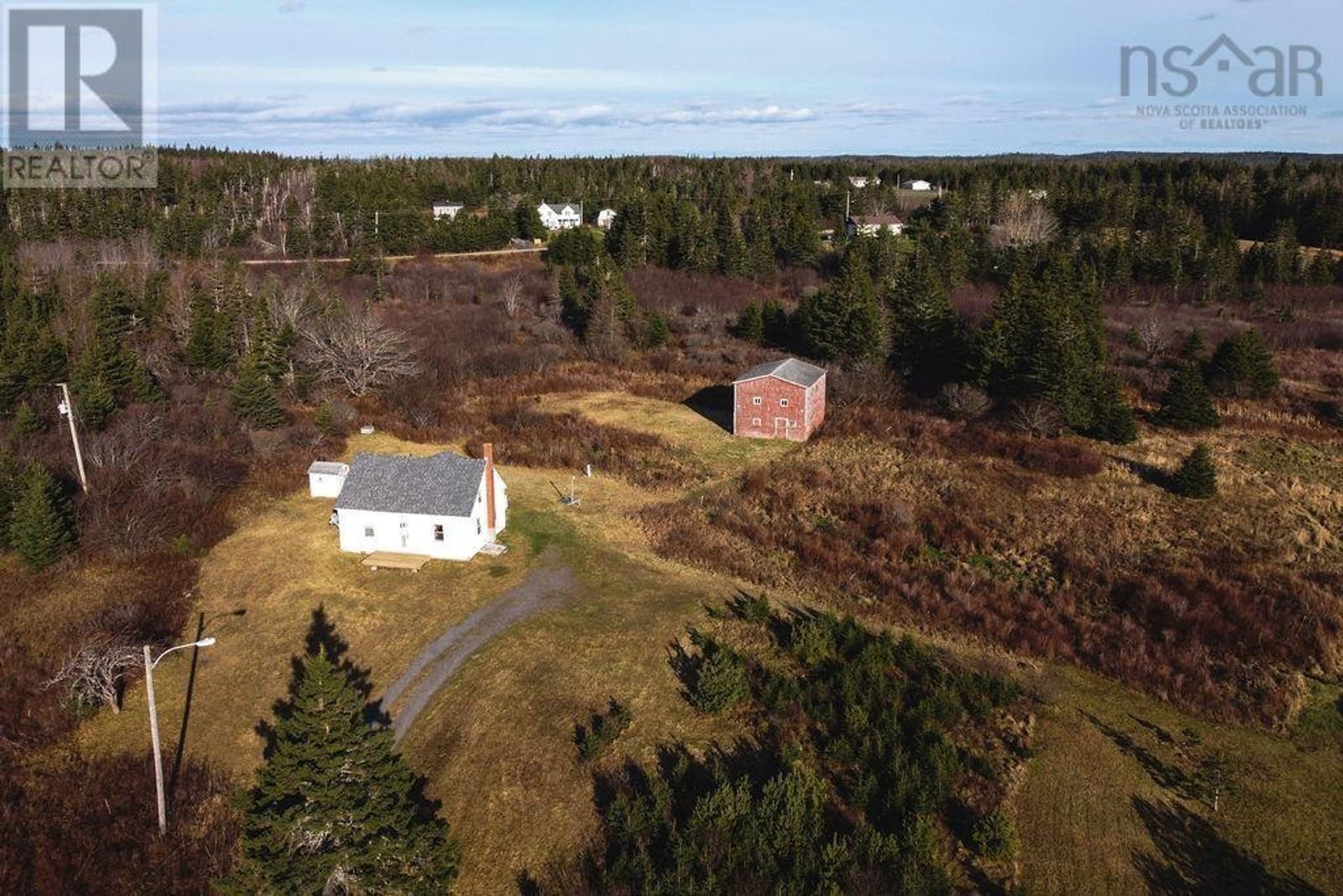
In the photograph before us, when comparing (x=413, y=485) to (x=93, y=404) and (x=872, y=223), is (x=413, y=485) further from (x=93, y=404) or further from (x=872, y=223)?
(x=872, y=223)

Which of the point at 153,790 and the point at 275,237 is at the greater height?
the point at 275,237

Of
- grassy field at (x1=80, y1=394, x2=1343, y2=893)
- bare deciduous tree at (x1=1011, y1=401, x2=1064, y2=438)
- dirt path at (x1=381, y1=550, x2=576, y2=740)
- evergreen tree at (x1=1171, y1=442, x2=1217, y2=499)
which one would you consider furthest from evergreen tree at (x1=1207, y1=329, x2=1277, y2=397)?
dirt path at (x1=381, y1=550, x2=576, y2=740)

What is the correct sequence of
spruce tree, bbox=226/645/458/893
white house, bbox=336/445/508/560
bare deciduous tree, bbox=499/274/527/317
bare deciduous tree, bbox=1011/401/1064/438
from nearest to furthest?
1. spruce tree, bbox=226/645/458/893
2. white house, bbox=336/445/508/560
3. bare deciduous tree, bbox=1011/401/1064/438
4. bare deciduous tree, bbox=499/274/527/317

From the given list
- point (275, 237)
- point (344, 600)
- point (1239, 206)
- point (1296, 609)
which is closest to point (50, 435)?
point (344, 600)

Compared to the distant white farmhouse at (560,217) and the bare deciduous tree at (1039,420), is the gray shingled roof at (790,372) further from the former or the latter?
the distant white farmhouse at (560,217)

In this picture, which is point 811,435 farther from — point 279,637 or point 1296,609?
point 279,637

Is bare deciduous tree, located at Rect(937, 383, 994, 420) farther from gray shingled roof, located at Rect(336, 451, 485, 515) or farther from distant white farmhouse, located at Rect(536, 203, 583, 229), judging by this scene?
distant white farmhouse, located at Rect(536, 203, 583, 229)

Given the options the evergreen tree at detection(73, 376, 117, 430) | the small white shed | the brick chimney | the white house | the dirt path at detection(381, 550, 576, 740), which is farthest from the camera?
the evergreen tree at detection(73, 376, 117, 430)

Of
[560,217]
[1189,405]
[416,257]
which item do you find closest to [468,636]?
[1189,405]
